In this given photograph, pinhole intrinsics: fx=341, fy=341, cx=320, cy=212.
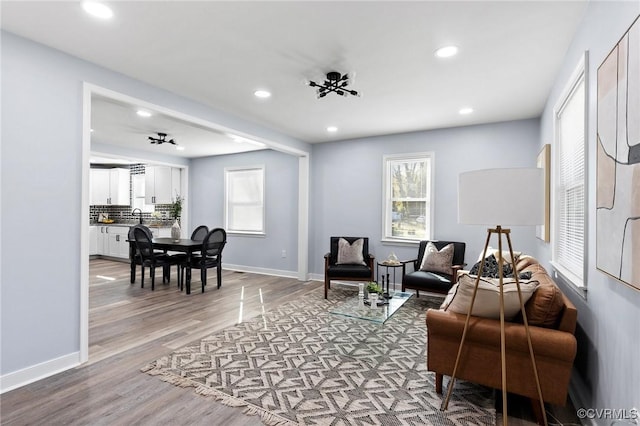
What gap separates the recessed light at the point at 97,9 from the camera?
211 cm

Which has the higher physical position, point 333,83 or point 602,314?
point 333,83

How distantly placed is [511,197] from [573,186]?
1.19 meters

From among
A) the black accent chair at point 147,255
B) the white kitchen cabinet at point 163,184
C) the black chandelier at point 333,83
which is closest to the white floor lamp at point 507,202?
the black chandelier at point 333,83

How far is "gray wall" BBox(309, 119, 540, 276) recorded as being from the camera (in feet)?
15.1

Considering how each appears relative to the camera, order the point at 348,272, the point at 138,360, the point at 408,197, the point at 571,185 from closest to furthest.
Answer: the point at 571,185, the point at 138,360, the point at 348,272, the point at 408,197

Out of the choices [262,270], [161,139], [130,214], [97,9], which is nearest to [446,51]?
[97,9]

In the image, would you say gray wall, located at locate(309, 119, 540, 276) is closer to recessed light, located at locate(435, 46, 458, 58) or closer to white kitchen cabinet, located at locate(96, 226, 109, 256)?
recessed light, located at locate(435, 46, 458, 58)

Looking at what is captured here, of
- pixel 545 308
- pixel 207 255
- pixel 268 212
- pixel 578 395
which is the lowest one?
pixel 578 395

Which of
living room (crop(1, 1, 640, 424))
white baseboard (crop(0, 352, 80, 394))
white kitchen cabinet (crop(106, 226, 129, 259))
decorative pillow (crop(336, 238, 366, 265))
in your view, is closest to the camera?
living room (crop(1, 1, 640, 424))

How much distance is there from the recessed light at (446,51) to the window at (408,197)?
2540 mm

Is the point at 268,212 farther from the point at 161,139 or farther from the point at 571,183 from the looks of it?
the point at 571,183

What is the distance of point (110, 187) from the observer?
8.99 metres

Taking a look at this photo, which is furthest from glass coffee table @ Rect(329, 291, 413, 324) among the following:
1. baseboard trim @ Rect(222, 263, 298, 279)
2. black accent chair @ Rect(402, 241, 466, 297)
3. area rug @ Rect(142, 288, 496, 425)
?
baseboard trim @ Rect(222, 263, 298, 279)

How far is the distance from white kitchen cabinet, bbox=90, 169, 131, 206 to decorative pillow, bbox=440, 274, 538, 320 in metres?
9.04
